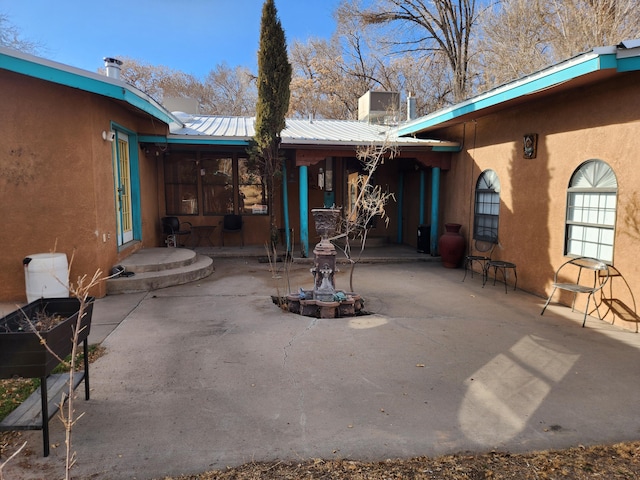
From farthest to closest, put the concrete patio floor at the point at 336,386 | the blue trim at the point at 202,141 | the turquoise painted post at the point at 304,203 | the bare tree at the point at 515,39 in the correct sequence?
the bare tree at the point at 515,39, the turquoise painted post at the point at 304,203, the blue trim at the point at 202,141, the concrete patio floor at the point at 336,386

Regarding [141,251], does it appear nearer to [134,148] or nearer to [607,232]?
[134,148]

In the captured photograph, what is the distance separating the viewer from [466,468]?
2383 mm

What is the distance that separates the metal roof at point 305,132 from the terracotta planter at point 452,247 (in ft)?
6.15

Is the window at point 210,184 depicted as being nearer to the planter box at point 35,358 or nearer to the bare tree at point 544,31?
the planter box at point 35,358

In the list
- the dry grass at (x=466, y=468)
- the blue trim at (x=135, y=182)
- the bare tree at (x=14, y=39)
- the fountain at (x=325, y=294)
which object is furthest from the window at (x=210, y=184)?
the bare tree at (x=14, y=39)

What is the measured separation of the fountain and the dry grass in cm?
285

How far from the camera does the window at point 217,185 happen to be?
10.5 meters

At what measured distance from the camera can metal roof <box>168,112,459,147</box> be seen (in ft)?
28.8

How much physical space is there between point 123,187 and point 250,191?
3.61 meters

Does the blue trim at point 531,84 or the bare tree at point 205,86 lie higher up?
the bare tree at point 205,86

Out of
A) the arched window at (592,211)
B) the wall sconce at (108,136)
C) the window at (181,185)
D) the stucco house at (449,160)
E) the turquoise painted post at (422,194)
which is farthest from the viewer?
the window at (181,185)

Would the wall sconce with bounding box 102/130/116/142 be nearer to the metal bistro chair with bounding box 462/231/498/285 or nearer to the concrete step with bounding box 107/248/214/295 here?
the concrete step with bounding box 107/248/214/295

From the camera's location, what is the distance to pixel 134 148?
816cm

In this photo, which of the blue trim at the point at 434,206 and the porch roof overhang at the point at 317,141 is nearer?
the porch roof overhang at the point at 317,141
